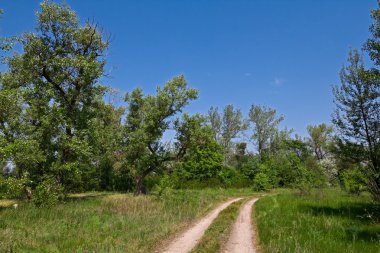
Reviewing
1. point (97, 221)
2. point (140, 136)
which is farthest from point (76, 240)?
point (140, 136)

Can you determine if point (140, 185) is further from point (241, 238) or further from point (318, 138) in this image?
point (318, 138)

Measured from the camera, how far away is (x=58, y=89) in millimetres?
29922

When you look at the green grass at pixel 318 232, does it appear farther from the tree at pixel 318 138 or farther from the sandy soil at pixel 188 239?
the tree at pixel 318 138

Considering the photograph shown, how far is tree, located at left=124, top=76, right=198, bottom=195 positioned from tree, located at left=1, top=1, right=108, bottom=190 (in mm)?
6995

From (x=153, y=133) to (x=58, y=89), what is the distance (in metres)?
11.4

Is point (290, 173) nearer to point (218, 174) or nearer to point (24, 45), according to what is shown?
point (218, 174)

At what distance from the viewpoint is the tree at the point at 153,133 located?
36.6m

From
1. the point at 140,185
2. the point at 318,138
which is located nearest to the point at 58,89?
the point at 140,185

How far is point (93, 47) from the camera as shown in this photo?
31.3 m

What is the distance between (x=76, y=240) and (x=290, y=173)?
174 feet

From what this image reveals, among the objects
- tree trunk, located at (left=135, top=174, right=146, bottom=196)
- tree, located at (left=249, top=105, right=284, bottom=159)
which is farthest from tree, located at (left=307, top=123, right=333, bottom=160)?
tree trunk, located at (left=135, top=174, right=146, bottom=196)

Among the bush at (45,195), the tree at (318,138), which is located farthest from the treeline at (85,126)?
the tree at (318,138)

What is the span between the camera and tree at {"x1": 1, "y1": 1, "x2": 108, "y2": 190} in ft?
90.4

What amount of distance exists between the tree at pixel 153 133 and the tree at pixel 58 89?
699 centimetres
